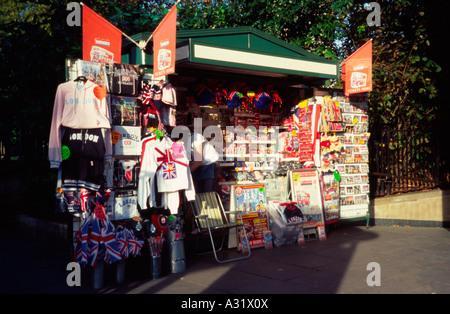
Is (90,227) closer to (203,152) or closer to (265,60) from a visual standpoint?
(203,152)

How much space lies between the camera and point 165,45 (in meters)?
5.92

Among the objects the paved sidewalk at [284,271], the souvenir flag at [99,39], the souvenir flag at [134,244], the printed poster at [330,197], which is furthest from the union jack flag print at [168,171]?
the printed poster at [330,197]

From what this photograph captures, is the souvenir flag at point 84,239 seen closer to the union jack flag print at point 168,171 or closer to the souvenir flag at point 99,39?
the union jack flag print at point 168,171

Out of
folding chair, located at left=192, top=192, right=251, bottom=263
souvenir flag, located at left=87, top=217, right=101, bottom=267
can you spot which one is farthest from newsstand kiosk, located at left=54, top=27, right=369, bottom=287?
folding chair, located at left=192, top=192, right=251, bottom=263

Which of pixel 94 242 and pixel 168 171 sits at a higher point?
pixel 168 171

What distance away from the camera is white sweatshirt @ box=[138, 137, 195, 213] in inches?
235

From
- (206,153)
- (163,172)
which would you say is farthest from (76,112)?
(206,153)

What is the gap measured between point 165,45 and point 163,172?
1.76 meters

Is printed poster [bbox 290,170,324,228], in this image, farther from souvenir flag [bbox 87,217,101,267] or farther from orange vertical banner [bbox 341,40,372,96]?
souvenir flag [bbox 87,217,101,267]

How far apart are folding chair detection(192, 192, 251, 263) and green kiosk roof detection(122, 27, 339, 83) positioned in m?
2.18

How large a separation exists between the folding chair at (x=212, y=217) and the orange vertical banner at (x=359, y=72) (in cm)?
360

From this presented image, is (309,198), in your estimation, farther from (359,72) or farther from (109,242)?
(109,242)

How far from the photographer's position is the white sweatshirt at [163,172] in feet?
19.6
